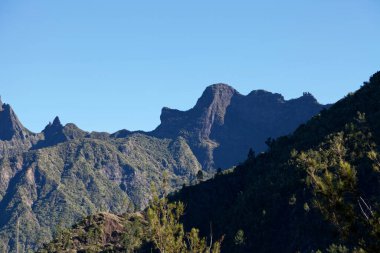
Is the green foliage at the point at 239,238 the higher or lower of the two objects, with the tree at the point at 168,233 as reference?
lower

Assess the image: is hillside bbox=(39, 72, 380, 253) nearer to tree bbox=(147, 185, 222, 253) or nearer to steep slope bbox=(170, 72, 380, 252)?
steep slope bbox=(170, 72, 380, 252)

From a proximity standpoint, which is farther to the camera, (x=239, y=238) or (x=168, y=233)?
(x=239, y=238)

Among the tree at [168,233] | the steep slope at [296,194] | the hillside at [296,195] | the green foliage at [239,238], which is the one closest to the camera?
the tree at [168,233]

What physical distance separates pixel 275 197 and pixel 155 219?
150 m

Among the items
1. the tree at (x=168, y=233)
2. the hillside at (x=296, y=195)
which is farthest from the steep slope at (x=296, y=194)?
the tree at (x=168, y=233)

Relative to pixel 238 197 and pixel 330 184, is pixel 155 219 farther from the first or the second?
pixel 238 197

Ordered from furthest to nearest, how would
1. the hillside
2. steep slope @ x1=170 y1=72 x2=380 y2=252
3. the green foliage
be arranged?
1. the green foliage
2. steep slope @ x1=170 y1=72 x2=380 y2=252
3. the hillside

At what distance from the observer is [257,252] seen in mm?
151125

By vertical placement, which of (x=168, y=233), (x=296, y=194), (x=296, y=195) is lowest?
(x=168, y=233)

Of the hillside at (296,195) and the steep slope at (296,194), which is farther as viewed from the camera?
the steep slope at (296,194)

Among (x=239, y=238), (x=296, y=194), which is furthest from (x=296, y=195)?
(x=239, y=238)

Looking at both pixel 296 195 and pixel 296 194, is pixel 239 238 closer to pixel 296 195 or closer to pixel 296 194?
pixel 296 195

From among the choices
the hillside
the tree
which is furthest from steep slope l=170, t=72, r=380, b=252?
the tree

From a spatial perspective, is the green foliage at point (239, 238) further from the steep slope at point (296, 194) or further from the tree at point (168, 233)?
the tree at point (168, 233)
